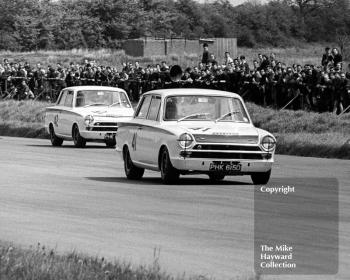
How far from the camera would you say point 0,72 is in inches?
2237

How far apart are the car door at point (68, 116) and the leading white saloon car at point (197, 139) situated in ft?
39.9

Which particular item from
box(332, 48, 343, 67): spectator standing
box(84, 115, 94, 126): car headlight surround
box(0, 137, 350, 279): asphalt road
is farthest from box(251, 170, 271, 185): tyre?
box(332, 48, 343, 67): spectator standing

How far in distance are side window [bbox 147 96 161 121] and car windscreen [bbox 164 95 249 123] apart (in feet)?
0.78

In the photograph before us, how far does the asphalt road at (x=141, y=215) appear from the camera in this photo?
11.4 m

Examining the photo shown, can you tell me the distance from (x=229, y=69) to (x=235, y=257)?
30.1 metres

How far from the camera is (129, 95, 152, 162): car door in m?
21.5

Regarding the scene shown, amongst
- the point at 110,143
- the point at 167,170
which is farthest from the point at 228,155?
the point at 110,143

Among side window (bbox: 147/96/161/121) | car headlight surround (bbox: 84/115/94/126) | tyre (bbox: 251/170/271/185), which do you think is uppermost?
side window (bbox: 147/96/161/121)

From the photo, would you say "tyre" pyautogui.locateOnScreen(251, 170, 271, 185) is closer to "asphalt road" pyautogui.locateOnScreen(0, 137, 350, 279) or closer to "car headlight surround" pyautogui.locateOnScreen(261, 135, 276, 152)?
"asphalt road" pyautogui.locateOnScreen(0, 137, 350, 279)

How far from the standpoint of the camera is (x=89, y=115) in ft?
110

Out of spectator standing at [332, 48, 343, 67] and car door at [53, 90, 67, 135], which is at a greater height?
spectator standing at [332, 48, 343, 67]

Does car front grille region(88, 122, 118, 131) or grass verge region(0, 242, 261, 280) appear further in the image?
car front grille region(88, 122, 118, 131)

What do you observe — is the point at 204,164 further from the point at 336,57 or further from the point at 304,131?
the point at 336,57

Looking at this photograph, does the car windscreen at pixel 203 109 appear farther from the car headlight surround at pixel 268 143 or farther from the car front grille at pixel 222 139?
the car headlight surround at pixel 268 143
